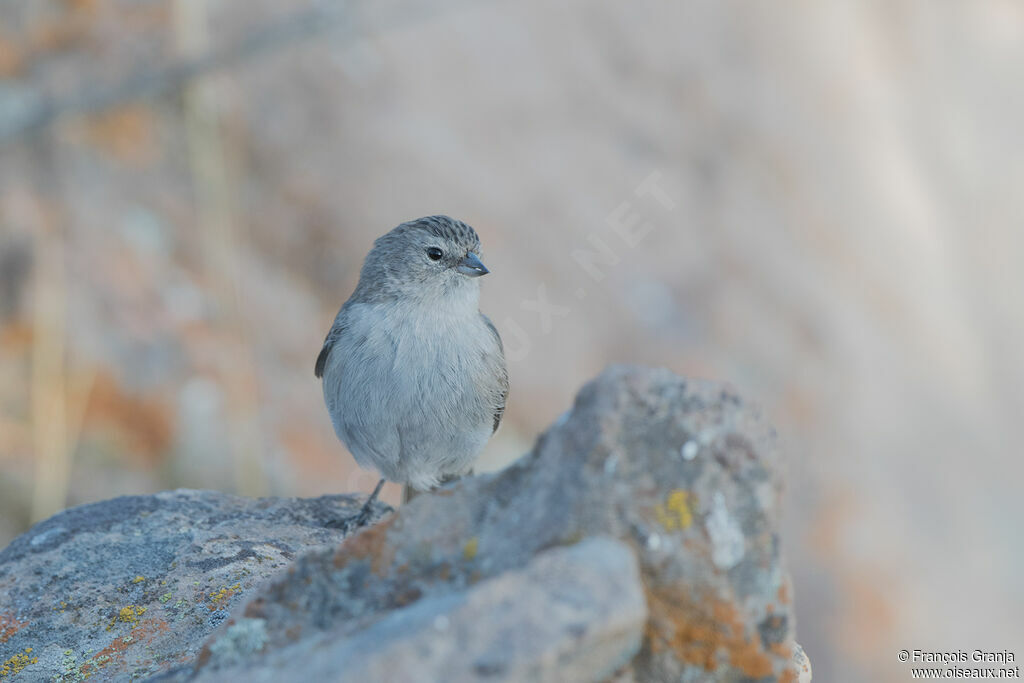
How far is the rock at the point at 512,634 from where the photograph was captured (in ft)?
6.91

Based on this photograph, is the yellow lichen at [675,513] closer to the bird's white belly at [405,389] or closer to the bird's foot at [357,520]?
the bird's white belly at [405,389]

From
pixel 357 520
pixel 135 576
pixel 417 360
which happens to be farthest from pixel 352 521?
pixel 135 576

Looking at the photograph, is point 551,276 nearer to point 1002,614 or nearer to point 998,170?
point 1002,614

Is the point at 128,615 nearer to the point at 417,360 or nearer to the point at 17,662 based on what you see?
the point at 17,662

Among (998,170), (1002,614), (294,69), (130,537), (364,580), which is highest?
(294,69)

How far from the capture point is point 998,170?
438 inches

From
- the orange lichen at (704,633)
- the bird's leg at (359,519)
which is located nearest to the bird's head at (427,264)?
the bird's leg at (359,519)

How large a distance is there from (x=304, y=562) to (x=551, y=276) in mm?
6176

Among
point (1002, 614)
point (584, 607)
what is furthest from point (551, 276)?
point (584, 607)

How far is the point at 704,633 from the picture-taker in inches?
97.0

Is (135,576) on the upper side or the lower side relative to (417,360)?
lower

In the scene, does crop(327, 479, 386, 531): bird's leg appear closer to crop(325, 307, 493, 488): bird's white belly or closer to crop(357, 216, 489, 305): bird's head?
crop(325, 307, 493, 488): bird's white belly

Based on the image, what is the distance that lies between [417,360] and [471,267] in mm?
630

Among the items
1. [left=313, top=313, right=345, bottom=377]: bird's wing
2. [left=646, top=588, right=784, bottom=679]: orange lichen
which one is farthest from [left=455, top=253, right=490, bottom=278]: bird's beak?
[left=646, top=588, right=784, bottom=679]: orange lichen
